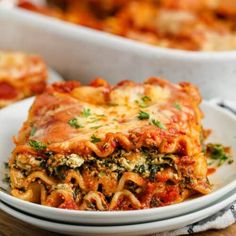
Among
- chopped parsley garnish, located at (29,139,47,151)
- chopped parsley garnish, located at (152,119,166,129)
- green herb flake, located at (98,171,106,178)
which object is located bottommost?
green herb flake, located at (98,171,106,178)

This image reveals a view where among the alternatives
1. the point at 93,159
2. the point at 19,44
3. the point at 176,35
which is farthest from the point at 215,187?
the point at 19,44

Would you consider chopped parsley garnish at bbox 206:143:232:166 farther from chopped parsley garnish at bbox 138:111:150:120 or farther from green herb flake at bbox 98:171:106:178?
green herb flake at bbox 98:171:106:178

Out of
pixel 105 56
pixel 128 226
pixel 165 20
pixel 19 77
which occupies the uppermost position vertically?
pixel 128 226

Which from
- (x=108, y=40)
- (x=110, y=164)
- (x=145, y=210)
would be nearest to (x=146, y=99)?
(x=110, y=164)

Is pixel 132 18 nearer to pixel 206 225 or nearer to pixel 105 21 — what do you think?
pixel 105 21

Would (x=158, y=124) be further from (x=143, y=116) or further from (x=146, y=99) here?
(x=146, y=99)

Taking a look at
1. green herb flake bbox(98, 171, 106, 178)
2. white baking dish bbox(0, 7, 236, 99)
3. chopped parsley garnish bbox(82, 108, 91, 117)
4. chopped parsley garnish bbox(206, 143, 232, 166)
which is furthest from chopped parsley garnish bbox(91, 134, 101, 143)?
white baking dish bbox(0, 7, 236, 99)
